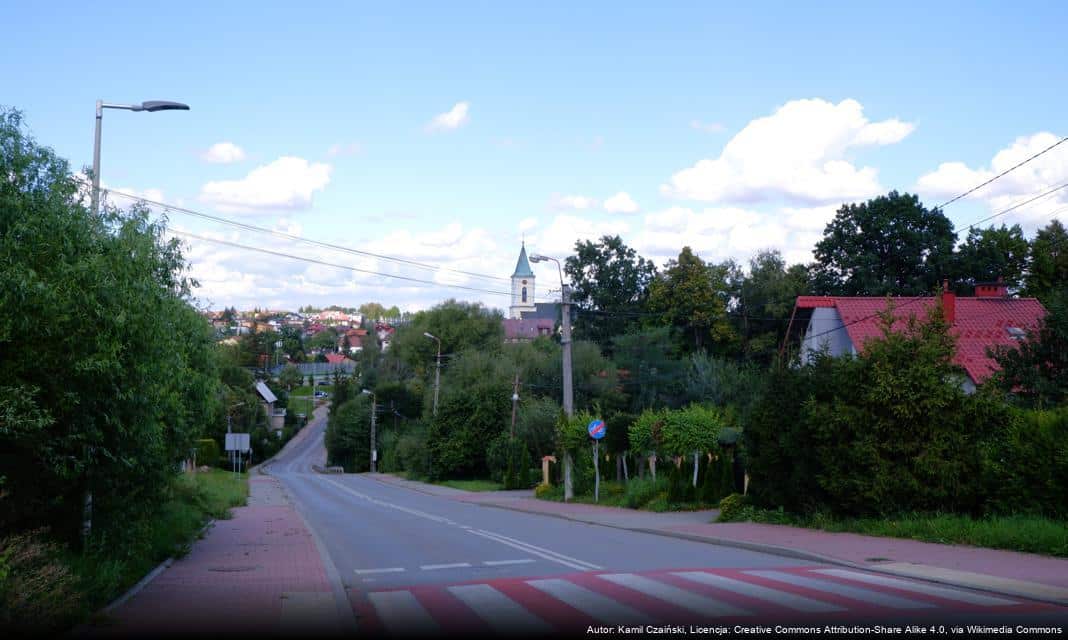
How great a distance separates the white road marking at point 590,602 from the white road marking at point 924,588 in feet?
12.1

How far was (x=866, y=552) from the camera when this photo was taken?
1586cm

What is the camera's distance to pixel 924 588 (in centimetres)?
1194

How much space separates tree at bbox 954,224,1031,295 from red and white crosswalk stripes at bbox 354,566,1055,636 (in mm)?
44810

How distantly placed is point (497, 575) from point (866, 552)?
20.3 ft

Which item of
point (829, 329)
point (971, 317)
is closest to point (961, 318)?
point (971, 317)

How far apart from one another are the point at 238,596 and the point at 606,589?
4.56m

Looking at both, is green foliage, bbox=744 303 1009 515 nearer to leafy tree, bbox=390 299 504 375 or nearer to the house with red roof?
the house with red roof

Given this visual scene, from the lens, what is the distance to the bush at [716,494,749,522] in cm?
2344

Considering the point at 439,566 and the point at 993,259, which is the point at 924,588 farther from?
the point at 993,259

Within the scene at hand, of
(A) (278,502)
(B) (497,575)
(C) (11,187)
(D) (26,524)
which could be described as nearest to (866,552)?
(B) (497,575)

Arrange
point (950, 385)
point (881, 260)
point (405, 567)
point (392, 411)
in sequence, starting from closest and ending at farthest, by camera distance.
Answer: point (405, 567)
point (950, 385)
point (881, 260)
point (392, 411)

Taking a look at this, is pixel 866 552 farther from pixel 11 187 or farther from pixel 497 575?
pixel 11 187

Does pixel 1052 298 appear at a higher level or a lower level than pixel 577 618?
higher

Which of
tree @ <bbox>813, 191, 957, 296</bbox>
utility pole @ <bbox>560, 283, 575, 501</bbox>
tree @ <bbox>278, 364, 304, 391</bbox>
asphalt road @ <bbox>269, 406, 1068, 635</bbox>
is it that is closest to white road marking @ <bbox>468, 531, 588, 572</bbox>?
asphalt road @ <bbox>269, 406, 1068, 635</bbox>
